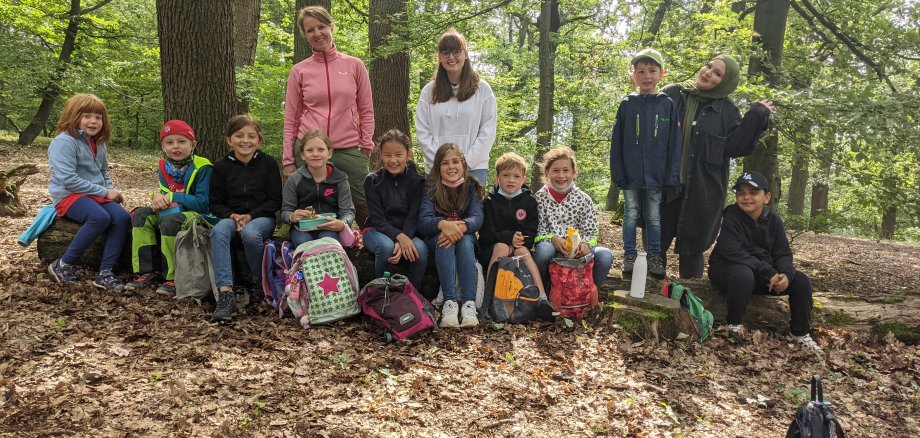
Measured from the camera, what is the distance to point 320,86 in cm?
490

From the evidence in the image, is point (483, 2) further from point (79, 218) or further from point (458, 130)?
point (79, 218)

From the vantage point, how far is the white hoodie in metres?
4.90

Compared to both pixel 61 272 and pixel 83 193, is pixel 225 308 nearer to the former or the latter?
pixel 61 272

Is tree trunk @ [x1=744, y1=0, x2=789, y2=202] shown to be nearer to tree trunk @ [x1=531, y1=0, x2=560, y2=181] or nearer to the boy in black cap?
the boy in black cap

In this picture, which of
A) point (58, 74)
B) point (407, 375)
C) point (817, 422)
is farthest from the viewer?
point (58, 74)

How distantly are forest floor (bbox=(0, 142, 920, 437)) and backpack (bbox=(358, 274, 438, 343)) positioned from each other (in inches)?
5.0

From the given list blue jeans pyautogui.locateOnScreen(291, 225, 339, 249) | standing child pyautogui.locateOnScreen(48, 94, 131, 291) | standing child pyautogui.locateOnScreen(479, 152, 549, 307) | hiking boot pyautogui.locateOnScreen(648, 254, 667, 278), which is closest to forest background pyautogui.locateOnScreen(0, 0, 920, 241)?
standing child pyautogui.locateOnScreen(48, 94, 131, 291)

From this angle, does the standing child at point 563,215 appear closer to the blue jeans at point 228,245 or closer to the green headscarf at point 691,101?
the green headscarf at point 691,101

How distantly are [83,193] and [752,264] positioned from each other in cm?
571

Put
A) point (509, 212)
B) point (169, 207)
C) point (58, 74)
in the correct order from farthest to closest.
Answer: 1. point (58, 74)
2. point (509, 212)
3. point (169, 207)

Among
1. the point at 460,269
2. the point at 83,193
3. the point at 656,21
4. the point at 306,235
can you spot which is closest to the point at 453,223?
the point at 460,269

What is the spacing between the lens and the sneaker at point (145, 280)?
178 inches

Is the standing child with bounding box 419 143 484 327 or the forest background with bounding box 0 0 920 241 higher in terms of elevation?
the forest background with bounding box 0 0 920 241

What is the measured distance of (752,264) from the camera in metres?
4.50
